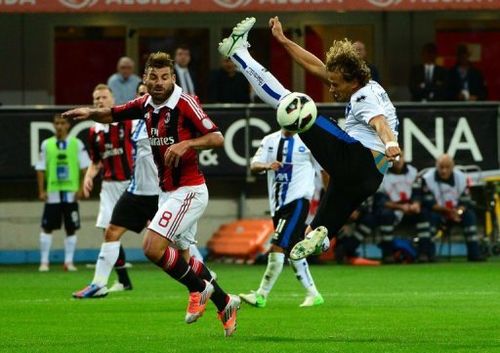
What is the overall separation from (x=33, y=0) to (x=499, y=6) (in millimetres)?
6951

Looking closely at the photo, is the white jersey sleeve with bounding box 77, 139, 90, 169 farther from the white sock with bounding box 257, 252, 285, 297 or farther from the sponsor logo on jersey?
the sponsor logo on jersey

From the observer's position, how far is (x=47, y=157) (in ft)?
77.9

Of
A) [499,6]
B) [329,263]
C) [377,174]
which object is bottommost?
[329,263]

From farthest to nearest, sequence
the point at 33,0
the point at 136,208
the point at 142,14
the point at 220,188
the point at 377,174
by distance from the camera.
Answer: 1. the point at 142,14
2. the point at 220,188
3. the point at 33,0
4. the point at 136,208
5. the point at 377,174

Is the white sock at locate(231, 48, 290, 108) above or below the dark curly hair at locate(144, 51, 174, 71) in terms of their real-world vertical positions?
below

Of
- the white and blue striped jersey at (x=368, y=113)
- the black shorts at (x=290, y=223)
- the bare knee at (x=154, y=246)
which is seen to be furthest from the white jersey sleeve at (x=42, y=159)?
the white and blue striped jersey at (x=368, y=113)

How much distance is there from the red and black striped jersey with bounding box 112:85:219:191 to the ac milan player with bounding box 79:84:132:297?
17.3 feet

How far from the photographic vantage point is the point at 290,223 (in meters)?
16.8

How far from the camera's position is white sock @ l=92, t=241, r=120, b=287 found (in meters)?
17.1

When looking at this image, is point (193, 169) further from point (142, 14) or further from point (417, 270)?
point (142, 14)

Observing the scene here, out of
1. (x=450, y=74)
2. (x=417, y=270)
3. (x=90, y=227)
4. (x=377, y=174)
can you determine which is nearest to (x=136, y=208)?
(x=377, y=174)

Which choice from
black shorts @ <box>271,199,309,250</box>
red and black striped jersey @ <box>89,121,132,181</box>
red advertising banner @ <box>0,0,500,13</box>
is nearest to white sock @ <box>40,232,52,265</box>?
red advertising banner @ <box>0,0,500,13</box>

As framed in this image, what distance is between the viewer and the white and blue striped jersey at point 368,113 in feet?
41.2

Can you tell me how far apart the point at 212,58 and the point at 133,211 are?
436 inches
